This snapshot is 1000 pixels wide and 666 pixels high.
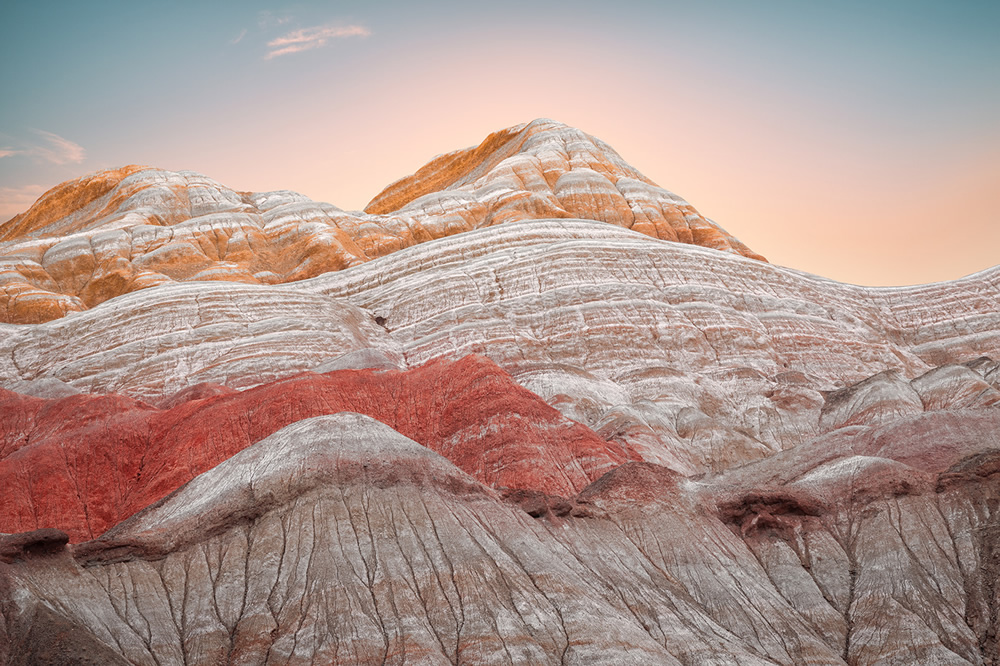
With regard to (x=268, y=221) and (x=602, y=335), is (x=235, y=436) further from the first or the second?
(x=268, y=221)

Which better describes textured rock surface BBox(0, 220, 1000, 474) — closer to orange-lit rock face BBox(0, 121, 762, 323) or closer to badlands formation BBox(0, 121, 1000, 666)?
badlands formation BBox(0, 121, 1000, 666)

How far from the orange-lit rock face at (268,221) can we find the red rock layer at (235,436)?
4256 cm

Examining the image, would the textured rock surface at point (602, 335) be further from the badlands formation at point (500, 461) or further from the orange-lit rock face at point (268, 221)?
the orange-lit rock face at point (268, 221)

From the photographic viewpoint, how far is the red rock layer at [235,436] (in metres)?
43.5

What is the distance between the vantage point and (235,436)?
46562 millimetres

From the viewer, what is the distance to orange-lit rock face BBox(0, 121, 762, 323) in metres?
96.7

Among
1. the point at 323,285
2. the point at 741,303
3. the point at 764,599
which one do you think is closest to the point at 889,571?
the point at 764,599

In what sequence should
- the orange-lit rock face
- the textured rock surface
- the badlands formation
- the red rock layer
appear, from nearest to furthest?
the badlands formation
the red rock layer
the textured rock surface
the orange-lit rock face

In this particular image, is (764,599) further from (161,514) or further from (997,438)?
(161,514)

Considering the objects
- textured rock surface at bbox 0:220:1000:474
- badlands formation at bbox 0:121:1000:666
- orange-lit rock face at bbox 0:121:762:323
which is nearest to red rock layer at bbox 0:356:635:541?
badlands formation at bbox 0:121:1000:666

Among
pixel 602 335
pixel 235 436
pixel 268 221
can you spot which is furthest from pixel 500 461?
pixel 268 221

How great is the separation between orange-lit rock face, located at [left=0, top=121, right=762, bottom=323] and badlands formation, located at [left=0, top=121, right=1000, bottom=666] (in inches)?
44.8

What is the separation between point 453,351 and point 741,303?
91.5 ft

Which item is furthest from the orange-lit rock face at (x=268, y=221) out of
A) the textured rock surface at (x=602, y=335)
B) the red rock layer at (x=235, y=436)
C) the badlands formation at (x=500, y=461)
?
the red rock layer at (x=235, y=436)
